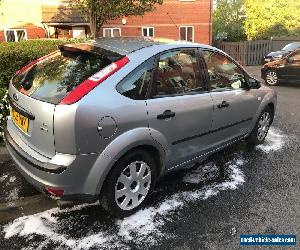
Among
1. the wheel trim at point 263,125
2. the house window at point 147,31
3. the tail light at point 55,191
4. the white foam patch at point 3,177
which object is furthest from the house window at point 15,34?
the tail light at point 55,191

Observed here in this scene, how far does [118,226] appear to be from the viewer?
364 cm

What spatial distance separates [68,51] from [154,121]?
125 cm

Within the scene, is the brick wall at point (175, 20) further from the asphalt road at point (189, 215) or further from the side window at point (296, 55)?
the asphalt road at point (189, 215)

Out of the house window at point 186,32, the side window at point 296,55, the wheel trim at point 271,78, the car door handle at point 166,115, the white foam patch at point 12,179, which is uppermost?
the house window at point 186,32

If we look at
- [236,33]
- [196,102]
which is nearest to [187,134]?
[196,102]

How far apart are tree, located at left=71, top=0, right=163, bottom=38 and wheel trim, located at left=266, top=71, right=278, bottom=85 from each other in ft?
15.8

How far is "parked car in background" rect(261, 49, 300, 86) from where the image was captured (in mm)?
12516

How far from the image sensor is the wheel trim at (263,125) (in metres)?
5.86

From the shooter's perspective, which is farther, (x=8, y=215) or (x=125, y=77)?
(x=8, y=215)

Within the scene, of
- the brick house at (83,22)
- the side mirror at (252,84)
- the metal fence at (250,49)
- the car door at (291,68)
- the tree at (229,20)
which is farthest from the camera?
the tree at (229,20)

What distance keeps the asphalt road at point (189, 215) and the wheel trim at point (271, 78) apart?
8.47 metres

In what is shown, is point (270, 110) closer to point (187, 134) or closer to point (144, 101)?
point (187, 134)

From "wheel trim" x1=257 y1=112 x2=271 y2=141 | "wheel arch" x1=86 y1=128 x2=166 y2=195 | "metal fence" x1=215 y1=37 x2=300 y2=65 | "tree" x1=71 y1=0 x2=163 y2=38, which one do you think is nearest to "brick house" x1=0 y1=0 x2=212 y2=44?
"metal fence" x1=215 y1=37 x2=300 y2=65

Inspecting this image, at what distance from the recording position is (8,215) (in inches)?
148
